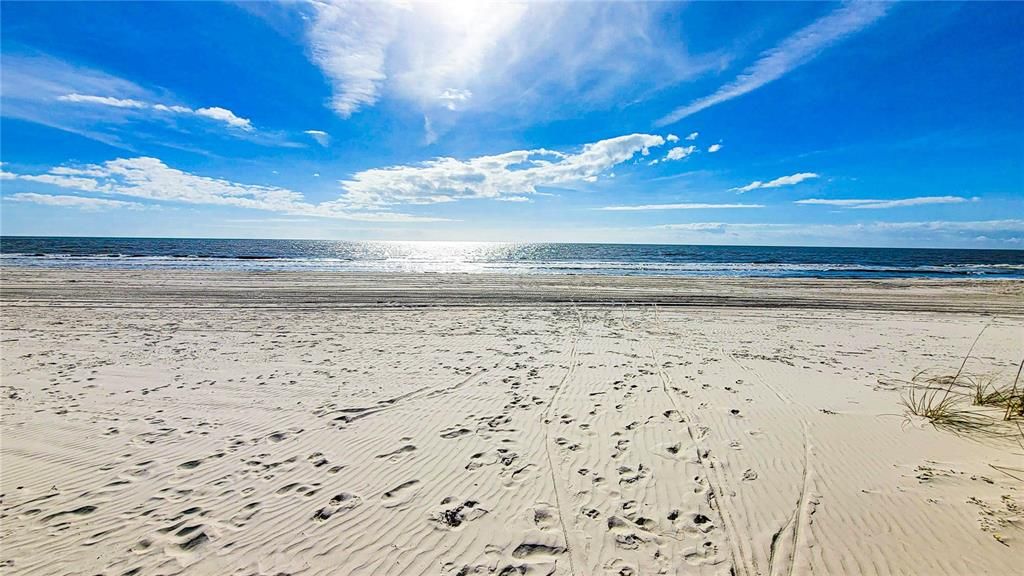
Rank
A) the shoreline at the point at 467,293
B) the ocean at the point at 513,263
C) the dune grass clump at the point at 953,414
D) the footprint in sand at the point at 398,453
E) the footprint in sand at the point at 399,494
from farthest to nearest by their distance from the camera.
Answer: the ocean at the point at 513,263
the shoreline at the point at 467,293
the dune grass clump at the point at 953,414
the footprint in sand at the point at 398,453
the footprint in sand at the point at 399,494

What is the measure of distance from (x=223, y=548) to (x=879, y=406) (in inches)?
336

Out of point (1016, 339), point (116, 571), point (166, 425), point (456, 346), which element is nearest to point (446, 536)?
point (116, 571)

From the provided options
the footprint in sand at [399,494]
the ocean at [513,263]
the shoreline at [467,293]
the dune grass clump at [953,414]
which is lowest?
the footprint in sand at [399,494]

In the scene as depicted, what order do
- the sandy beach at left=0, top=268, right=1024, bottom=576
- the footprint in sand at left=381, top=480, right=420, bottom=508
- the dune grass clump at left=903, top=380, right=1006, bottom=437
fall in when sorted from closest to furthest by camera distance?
1. the sandy beach at left=0, top=268, right=1024, bottom=576
2. the footprint in sand at left=381, top=480, right=420, bottom=508
3. the dune grass clump at left=903, top=380, right=1006, bottom=437

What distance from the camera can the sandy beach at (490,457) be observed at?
11.6 feet

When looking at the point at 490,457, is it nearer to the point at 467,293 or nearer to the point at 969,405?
the point at 969,405

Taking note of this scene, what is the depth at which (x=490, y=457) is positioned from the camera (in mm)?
5016

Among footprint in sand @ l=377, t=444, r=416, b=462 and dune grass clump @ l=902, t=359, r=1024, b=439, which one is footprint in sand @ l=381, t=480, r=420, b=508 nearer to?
footprint in sand @ l=377, t=444, r=416, b=462

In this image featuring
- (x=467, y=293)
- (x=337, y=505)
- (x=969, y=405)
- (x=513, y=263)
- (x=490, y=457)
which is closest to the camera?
(x=337, y=505)

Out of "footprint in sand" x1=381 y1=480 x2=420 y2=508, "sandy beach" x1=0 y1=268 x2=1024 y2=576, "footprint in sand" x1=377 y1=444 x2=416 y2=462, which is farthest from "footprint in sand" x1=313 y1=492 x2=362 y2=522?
"footprint in sand" x1=377 y1=444 x2=416 y2=462

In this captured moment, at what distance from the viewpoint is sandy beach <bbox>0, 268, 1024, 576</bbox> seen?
3549mm

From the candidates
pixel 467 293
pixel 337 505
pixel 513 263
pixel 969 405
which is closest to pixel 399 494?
pixel 337 505

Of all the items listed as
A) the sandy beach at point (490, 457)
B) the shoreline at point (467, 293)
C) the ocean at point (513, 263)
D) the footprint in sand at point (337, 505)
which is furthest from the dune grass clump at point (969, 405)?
→ the ocean at point (513, 263)

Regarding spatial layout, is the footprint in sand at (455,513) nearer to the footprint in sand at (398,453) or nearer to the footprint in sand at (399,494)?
the footprint in sand at (399,494)
